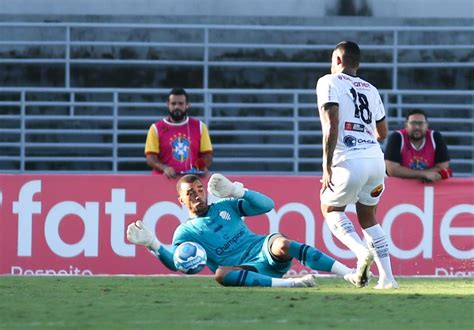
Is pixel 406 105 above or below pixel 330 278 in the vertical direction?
above

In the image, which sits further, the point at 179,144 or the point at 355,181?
the point at 179,144

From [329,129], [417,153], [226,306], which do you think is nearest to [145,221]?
[417,153]

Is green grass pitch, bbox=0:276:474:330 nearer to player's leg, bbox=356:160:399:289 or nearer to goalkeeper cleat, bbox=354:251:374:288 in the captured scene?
goalkeeper cleat, bbox=354:251:374:288

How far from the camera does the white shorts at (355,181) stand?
10070mm

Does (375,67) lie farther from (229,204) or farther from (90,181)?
(229,204)

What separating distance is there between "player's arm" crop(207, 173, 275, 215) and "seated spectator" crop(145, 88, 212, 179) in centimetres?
375

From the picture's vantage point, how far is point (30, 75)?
63.5ft

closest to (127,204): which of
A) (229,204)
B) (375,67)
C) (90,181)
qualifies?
(90,181)

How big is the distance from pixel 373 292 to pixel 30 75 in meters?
10.8

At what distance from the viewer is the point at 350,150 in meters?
10.1

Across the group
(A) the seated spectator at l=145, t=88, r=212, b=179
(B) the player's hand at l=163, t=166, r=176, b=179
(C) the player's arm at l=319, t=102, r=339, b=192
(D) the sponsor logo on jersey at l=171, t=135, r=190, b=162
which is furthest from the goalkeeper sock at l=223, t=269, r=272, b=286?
(D) the sponsor logo on jersey at l=171, t=135, r=190, b=162

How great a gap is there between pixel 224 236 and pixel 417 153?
422 cm

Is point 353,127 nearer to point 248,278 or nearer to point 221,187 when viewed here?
point 221,187

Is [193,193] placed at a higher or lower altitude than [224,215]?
higher
